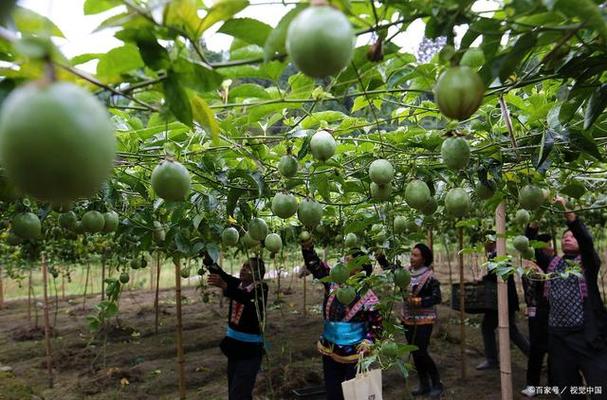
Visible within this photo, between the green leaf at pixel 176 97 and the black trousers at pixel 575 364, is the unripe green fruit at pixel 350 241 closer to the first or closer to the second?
the black trousers at pixel 575 364

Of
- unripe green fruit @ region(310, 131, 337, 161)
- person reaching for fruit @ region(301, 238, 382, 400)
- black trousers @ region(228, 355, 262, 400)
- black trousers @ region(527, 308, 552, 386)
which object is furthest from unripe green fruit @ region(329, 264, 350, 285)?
black trousers @ region(527, 308, 552, 386)

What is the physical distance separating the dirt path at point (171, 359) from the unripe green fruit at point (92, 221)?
7.51 feet

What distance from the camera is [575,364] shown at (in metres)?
3.90

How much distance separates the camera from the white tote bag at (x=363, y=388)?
2795 millimetres

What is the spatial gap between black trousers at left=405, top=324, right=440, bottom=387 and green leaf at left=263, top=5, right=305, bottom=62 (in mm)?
4891

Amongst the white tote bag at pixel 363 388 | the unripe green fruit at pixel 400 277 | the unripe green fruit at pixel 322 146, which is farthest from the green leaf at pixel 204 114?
the unripe green fruit at pixel 400 277

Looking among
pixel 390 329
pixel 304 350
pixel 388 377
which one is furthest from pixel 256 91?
pixel 304 350

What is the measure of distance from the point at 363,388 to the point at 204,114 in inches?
84.1

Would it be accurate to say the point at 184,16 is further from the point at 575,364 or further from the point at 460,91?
the point at 575,364

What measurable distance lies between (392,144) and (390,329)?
5.01ft

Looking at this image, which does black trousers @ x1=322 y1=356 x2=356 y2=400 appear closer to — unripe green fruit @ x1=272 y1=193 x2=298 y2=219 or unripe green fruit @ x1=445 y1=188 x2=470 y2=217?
unripe green fruit @ x1=272 y1=193 x2=298 y2=219

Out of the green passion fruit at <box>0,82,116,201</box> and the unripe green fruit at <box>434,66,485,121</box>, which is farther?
the unripe green fruit at <box>434,66,485,121</box>

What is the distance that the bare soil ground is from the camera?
6316 millimetres

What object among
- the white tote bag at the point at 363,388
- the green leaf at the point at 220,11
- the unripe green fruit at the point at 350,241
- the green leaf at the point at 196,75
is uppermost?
the green leaf at the point at 220,11
